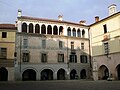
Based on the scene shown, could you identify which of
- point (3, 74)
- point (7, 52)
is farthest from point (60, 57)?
point (3, 74)

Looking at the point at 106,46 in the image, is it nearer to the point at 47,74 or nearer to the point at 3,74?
the point at 47,74

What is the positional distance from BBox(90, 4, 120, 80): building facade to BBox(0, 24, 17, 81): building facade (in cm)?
1552

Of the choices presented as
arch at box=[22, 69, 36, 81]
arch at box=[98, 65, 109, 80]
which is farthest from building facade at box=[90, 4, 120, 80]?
arch at box=[22, 69, 36, 81]

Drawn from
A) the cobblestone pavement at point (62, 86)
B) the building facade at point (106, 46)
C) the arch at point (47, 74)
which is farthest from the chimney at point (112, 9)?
the cobblestone pavement at point (62, 86)

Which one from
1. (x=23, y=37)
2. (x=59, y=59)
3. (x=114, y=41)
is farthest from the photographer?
(x=59, y=59)

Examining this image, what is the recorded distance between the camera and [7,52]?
118 feet

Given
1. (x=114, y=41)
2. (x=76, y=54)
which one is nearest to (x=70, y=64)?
(x=76, y=54)

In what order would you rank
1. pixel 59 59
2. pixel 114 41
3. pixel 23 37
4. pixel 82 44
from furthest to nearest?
pixel 82 44 → pixel 59 59 → pixel 23 37 → pixel 114 41

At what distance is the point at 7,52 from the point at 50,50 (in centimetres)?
824

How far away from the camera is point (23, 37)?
37.7 m

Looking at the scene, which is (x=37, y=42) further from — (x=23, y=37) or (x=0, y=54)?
(x=0, y=54)

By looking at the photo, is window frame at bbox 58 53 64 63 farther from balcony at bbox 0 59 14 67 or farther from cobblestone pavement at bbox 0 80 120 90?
cobblestone pavement at bbox 0 80 120 90

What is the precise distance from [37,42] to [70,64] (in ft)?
26.5

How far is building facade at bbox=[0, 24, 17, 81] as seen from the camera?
117ft
